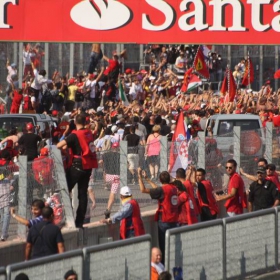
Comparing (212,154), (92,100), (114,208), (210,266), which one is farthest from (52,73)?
(210,266)

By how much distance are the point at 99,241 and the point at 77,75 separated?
21776 mm

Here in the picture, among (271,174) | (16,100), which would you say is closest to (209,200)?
(271,174)

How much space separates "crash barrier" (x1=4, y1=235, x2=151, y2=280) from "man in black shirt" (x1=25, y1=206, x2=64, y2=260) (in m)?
0.67

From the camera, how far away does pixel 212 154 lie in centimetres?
2117

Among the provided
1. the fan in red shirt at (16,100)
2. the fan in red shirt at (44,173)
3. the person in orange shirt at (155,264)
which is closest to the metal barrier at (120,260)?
the person in orange shirt at (155,264)

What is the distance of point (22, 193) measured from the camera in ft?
51.4

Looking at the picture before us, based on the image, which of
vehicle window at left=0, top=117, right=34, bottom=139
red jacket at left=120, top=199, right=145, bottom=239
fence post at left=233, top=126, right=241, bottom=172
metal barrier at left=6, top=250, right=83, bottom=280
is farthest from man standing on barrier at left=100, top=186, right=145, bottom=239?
vehicle window at left=0, top=117, right=34, bottom=139

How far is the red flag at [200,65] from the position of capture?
111 ft

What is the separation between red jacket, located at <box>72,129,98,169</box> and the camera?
55.9ft

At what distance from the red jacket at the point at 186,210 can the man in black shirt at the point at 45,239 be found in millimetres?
3855

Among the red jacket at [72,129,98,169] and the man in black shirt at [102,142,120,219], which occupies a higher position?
the red jacket at [72,129,98,169]

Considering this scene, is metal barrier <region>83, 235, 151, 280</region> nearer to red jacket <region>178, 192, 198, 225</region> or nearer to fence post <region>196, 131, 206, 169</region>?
red jacket <region>178, 192, 198, 225</region>

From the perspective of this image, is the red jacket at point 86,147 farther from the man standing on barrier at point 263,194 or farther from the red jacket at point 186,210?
the man standing on barrier at point 263,194

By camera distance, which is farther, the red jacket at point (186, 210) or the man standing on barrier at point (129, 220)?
the red jacket at point (186, 210)
